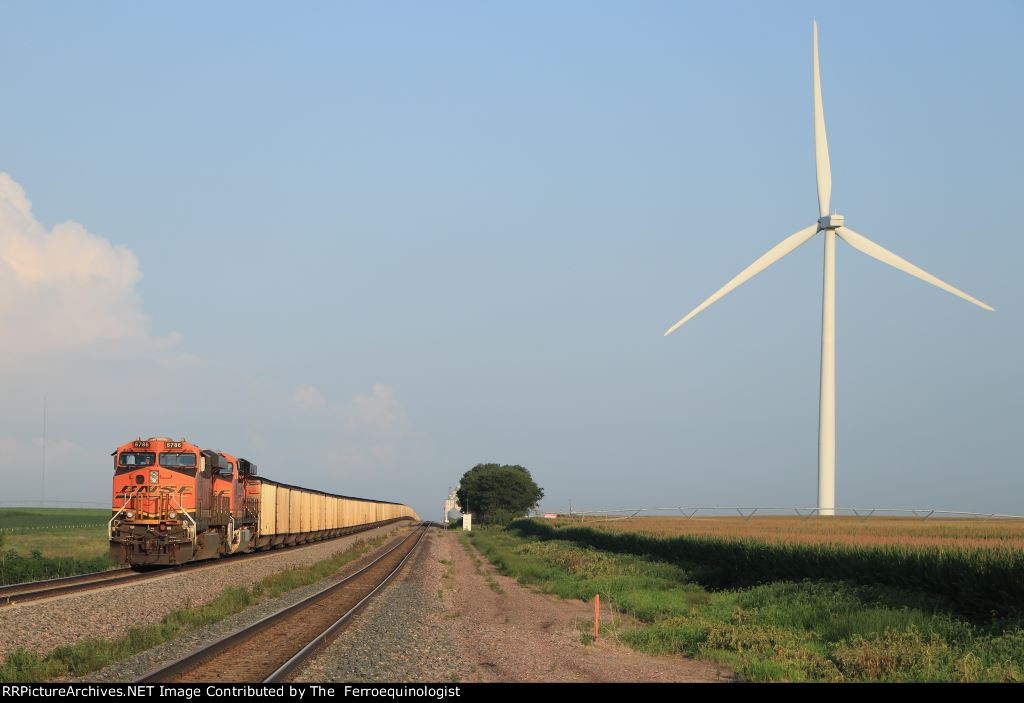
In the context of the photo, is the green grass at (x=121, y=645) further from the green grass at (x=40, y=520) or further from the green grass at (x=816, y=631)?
the green grass at (x=40, y=520)

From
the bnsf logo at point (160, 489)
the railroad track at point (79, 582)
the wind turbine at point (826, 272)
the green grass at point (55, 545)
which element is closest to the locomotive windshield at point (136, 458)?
the bnsf logo at point (160, 489)

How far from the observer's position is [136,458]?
1499 inches

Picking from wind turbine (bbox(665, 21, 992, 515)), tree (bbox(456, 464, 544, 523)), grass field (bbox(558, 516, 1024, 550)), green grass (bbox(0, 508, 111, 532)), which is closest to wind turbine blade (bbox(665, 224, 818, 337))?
wind turbine (bbox(665, 21, 992, 515))

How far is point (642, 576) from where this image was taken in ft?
123

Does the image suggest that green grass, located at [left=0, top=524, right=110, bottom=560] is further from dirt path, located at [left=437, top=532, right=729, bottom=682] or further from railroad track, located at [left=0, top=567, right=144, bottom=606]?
dirt path, located at [left=437, top=532, right=729, bottom=682]

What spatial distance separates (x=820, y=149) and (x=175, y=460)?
2009 inches

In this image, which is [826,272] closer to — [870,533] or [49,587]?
[870,533]

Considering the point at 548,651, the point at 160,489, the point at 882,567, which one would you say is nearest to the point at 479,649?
the point at 548,651

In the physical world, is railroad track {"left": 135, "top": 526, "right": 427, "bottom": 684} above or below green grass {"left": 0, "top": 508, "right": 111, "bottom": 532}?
above

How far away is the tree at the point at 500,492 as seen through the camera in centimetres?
16850

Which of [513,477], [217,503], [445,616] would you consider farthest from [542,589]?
[513,477]

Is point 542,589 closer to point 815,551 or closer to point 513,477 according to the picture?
point 815,551

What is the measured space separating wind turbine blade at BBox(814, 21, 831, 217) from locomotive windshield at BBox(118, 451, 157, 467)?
5119 centimetres

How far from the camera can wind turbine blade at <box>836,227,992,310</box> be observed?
6247 cm
